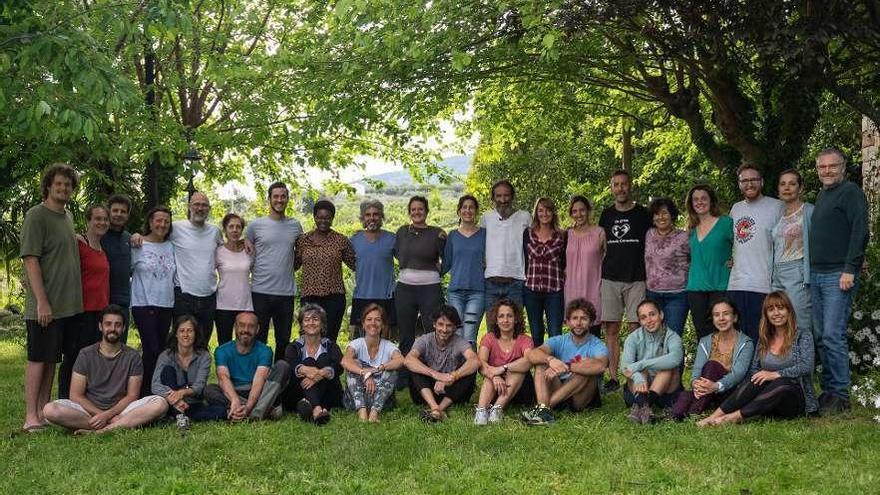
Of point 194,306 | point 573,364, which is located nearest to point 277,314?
point 194,306

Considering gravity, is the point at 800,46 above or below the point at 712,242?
above

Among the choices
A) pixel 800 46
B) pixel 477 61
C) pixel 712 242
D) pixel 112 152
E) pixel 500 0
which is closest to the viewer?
pixel 800 46

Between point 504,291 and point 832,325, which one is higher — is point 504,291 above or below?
above

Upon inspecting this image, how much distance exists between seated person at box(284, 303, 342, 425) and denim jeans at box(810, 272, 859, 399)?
3854 millimetres

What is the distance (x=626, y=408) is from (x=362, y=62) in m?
4.61

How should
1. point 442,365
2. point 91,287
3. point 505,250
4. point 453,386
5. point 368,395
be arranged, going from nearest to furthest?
point 91,287 → point 368,395 → point 453,386 → point 442,365 → point 505,250

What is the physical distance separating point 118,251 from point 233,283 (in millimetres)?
987

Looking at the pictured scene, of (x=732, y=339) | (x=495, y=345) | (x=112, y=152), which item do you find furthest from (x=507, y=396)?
(x=112, y=152)

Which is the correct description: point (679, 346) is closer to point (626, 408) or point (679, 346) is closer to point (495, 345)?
point (626, 408)

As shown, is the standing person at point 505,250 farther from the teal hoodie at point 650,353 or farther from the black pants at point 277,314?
the black pants at point 277,314

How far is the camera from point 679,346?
719 centimetres

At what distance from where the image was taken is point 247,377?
7430 mm

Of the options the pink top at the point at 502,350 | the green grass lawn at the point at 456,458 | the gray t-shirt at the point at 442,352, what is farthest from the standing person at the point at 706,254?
the gray t-shirt at the point at 442,352

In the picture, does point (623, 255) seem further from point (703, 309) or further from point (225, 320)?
point (225, 320)
